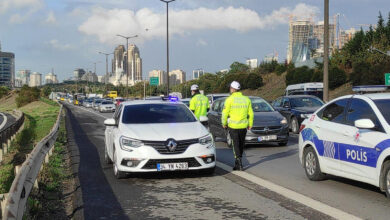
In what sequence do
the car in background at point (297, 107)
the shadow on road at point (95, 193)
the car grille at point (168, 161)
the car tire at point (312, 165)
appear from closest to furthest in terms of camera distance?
1. the shadow on road at point (95, 193)
2. the car tire at point (312, 165)
3. the car grille at point (168, 161)
4. the car in background at point (297, 107)

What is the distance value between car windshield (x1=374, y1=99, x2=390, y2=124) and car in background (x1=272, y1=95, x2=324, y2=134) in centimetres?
1187

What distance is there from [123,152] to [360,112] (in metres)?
3.96

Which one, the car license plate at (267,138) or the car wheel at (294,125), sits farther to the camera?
the car wheel at (294,125)

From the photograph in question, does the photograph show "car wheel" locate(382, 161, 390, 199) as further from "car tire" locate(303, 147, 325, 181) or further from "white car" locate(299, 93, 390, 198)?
"car tire" locate(303, 147, 325, 181)

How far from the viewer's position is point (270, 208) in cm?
667

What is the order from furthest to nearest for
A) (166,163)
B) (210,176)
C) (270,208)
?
(210,176) → (166,163) → (270,208)

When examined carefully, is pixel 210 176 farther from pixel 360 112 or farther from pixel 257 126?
pixel 257 126

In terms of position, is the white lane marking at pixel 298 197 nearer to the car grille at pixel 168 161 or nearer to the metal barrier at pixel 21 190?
the car grille at pixel 168 161

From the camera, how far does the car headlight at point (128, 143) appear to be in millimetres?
8938

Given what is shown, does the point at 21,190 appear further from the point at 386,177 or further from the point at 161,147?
the point at 386,177

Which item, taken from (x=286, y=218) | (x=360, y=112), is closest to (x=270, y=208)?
(x=286, y=218)

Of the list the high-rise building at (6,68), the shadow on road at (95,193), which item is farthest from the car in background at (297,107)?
the high-rise building at (6,68)

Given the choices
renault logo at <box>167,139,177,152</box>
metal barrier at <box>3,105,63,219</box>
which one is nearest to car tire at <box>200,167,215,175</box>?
renault logo at <box>167,139,177,152</box>

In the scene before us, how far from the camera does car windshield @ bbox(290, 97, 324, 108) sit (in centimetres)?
2092
